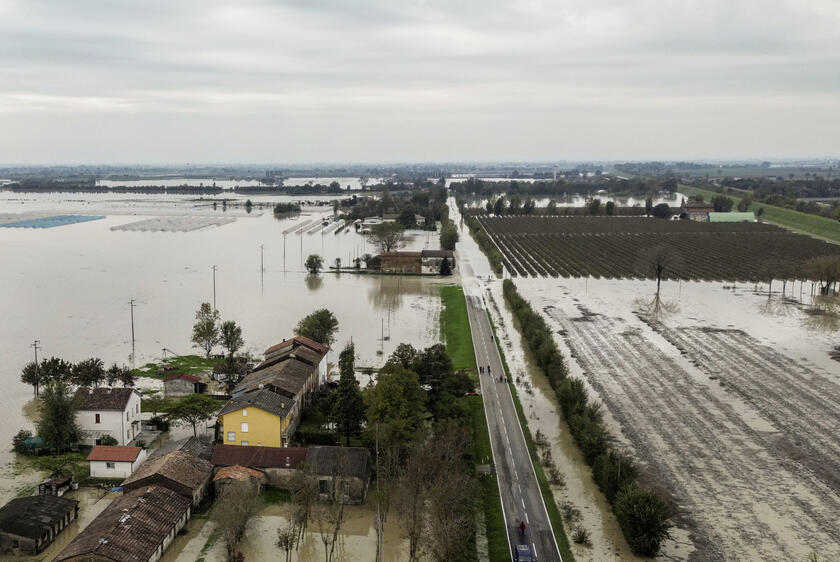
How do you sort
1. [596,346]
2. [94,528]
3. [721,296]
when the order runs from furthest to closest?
[721,296], [596,346], [94,528]

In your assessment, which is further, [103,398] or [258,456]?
[103,398]

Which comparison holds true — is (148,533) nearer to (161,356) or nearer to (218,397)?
(218,397)

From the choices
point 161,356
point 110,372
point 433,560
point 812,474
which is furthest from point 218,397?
point 812,474

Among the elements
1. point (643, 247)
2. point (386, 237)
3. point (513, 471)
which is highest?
point (386, 237)

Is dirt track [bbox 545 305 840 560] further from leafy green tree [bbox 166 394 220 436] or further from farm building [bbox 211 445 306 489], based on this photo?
leafy green tree [bbox 166 394 220 436]

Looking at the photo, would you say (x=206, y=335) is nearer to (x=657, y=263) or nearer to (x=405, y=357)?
(x=405, y=357)

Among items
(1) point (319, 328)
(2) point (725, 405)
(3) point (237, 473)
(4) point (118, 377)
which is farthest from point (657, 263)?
(3) point (237, 473)

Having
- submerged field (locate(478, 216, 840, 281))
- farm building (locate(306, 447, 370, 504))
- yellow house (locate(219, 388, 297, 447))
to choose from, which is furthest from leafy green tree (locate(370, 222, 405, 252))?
farm building (locate(306, 447, 370, 504))
